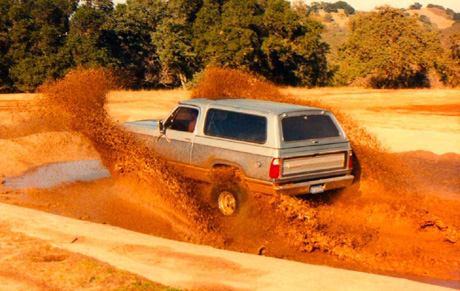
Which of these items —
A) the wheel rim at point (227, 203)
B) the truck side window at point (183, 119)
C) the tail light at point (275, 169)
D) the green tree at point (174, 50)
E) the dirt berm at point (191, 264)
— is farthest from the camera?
the green tree at point (174, 50)

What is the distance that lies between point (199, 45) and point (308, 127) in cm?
3296

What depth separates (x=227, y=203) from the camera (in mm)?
9367

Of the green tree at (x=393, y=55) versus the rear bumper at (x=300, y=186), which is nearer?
the rear bumper at (x=300, y=186)

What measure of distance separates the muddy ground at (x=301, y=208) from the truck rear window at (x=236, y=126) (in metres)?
0.95

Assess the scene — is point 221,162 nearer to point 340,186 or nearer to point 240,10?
point 340,186

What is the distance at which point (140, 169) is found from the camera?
34.2 feet

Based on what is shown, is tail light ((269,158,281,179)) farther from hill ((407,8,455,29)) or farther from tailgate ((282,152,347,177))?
hill ((407,8,455,29))

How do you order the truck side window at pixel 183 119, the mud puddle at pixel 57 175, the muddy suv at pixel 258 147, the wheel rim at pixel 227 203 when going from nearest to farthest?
the muddy suv at pixel 258 147 < the wheel rim at pixel 227 203 < the truck side window at pixel 183 119 < the mud puddle at pixel 57 175

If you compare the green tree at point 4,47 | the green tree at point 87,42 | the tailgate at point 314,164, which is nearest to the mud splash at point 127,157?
the tailgate at point 314,164

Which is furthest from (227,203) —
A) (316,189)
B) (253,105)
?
(253,105)

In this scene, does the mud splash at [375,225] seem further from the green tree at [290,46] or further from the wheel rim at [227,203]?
the green tree at [290,46]

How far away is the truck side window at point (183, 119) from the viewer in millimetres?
10031

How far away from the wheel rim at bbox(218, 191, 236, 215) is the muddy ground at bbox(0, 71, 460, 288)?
7.4 inches

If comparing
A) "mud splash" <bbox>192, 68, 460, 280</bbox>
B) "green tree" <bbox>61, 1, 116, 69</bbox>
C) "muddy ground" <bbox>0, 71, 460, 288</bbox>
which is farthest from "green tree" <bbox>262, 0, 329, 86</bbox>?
"mud splash" <bbox>192, 68, 460, 280</bbox>
